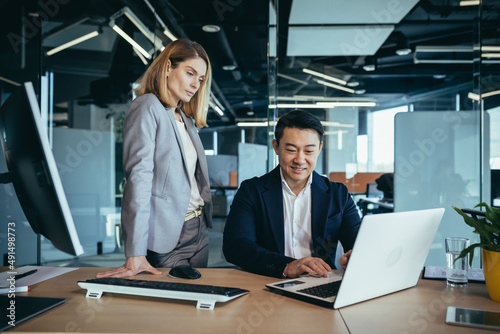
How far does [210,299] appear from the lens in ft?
3.57

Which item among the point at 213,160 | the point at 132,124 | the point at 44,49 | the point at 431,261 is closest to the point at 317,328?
the point at 132,124

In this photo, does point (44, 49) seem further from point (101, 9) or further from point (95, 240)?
point (95, 240)

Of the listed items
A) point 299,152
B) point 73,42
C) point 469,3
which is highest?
point 469,3

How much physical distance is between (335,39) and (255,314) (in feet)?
13.0

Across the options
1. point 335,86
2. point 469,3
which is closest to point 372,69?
point 335,86

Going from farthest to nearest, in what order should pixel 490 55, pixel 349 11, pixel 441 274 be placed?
1. pixel 349 11
2. pixel 490 55
3. pixel 441 274

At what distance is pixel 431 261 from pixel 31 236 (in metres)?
3.74

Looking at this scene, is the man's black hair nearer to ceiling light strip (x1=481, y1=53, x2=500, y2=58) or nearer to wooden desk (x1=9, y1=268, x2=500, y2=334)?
wooden desk (x1=9, y1=268, x2=500, y2=334)

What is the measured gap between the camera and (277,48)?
4.04m

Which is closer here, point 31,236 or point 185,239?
point 185,239

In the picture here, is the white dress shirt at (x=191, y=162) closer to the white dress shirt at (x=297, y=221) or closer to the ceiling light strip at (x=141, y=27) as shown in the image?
the white dress shirt at (x=297, y=221)

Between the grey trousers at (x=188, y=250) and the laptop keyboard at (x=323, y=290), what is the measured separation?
2.58 ft

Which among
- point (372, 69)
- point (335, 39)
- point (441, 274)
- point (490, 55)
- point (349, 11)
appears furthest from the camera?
point (372, 69)

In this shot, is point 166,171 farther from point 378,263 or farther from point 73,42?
point 73,42
